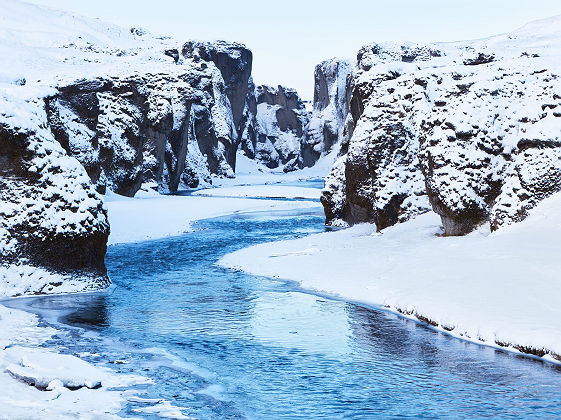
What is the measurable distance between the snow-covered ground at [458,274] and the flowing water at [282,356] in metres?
0.65

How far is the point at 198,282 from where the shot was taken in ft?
79.6

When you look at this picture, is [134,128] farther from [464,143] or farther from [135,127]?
[464,143]

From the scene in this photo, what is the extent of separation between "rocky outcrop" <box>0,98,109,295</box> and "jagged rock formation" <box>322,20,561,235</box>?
1329 cm

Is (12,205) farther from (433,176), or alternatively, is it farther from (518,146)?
(518,146)

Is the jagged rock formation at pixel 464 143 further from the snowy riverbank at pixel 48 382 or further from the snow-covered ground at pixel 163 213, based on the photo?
the snowy riverbank at pixel 48 382

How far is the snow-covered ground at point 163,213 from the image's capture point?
39000 mm

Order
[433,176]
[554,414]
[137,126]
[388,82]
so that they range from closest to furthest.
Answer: [554,414]
[433,176]
[388,82]
[137,126]

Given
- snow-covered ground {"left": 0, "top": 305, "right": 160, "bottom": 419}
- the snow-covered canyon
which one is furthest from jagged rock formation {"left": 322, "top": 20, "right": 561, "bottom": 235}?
snow-covered ground {"left": 0, "top": 305, "right": 160, "bottom": 419}

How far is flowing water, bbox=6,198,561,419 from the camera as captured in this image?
11461 mm

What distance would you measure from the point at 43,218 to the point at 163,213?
28491 millimetres

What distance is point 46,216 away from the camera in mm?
21641

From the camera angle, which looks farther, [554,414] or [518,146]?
[518,146]

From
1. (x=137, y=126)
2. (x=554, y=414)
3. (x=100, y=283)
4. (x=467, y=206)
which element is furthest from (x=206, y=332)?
(x=137, y=126)

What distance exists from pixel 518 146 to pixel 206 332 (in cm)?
1405
